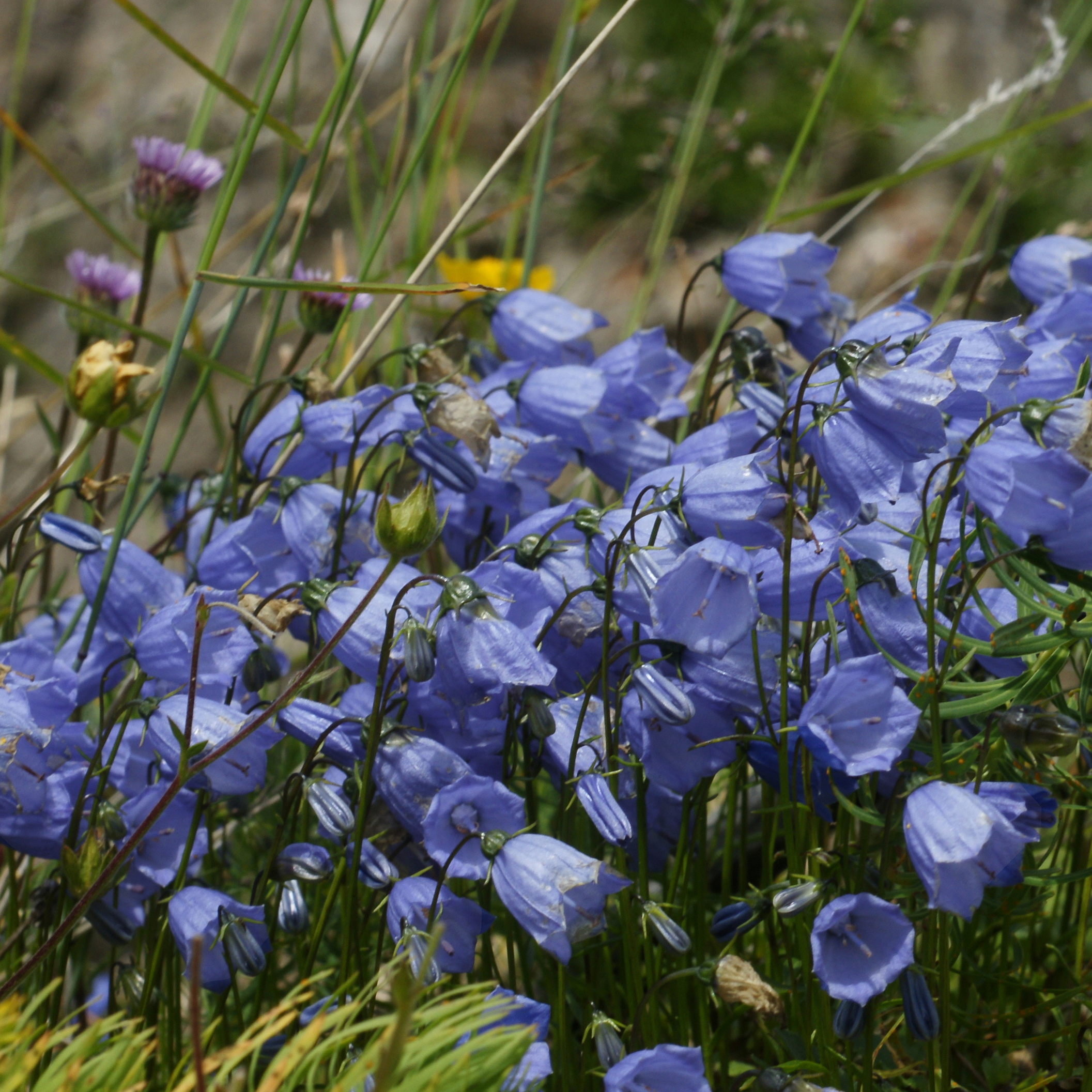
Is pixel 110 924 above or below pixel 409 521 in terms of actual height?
below

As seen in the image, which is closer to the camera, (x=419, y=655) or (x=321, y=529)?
(x=419, y=655)

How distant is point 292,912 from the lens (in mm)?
1128

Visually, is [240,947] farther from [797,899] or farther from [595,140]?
[595,140]

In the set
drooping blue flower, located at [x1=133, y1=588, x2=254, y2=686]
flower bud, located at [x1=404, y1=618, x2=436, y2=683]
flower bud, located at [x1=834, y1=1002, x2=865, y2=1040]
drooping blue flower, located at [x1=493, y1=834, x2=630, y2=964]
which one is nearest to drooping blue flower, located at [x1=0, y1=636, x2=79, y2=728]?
drooping blue flower, located at [x1=133, y1=588, x2=254, y2=686]

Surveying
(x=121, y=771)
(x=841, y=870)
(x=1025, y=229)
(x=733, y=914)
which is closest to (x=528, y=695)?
(x=733, y=914)

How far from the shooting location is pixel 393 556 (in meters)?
0.96

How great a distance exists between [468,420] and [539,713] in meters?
0.39

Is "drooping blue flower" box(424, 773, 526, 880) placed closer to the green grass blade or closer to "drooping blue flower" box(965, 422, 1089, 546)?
"drooping blue flower" box(965, 422, 1089, 546)

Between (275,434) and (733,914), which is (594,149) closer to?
(275,434)

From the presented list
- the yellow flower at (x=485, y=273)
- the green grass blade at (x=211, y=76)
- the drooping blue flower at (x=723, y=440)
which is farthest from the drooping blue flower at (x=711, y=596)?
the yellow flower at (x=485, y=273)

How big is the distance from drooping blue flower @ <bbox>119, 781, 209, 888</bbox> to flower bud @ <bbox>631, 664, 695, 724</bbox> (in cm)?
53

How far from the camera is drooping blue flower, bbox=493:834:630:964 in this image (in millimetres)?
952

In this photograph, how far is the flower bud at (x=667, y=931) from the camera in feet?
3.15

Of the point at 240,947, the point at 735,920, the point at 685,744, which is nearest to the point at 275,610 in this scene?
the point at 240,947
